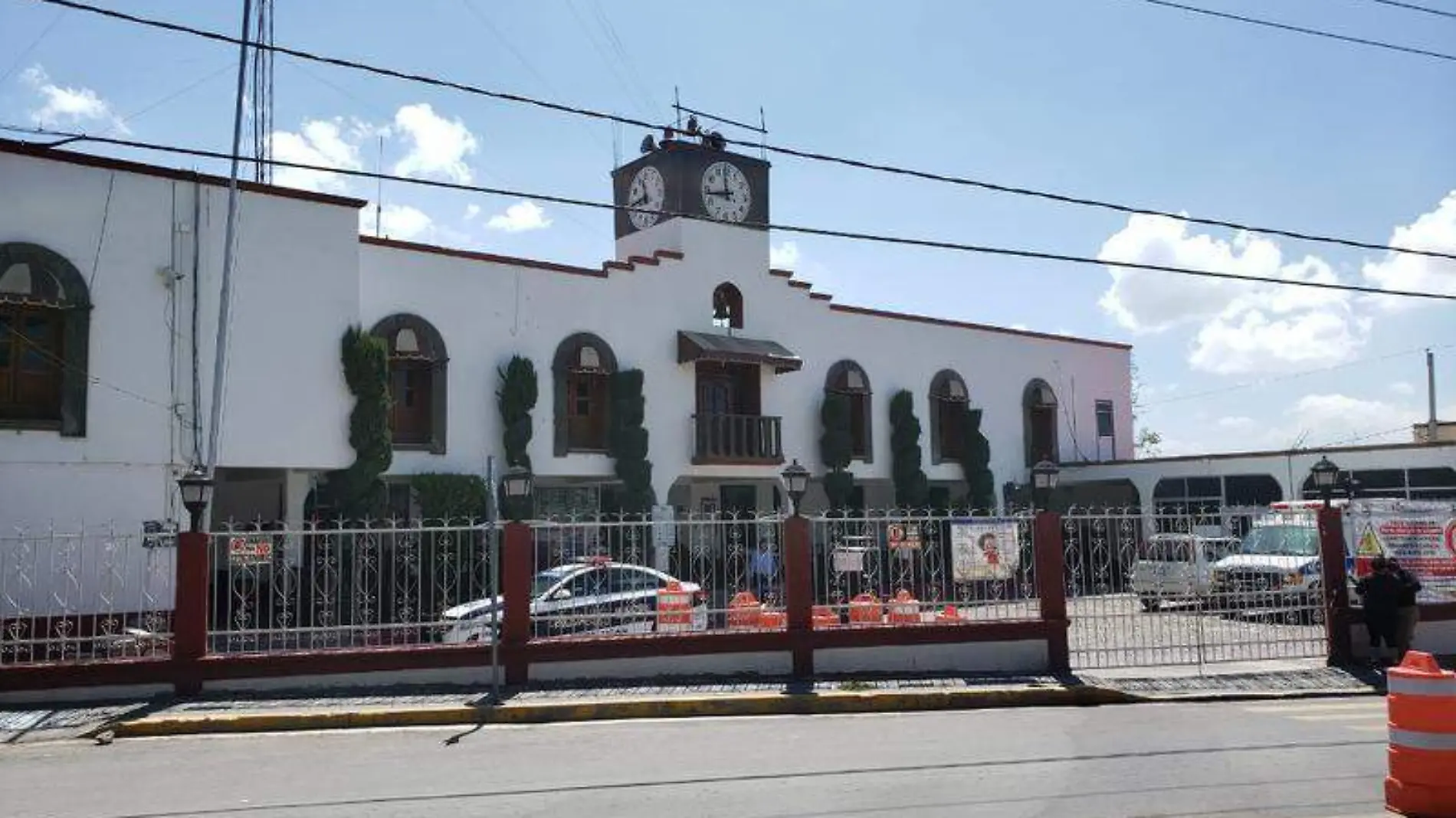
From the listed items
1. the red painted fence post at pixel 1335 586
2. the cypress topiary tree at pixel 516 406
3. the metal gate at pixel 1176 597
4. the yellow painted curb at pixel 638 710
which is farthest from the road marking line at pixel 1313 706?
the cypress topiary tree at pixel 516 406

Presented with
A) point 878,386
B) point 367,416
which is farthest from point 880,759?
point 878,386

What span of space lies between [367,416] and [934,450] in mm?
15980

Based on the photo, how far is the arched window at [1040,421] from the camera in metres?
33.3

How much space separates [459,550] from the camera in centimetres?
1373

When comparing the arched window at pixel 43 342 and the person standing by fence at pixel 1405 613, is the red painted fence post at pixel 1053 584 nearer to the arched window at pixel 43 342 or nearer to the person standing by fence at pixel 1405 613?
the person standing by fence at pixel 1405 613

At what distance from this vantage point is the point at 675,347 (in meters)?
26.5

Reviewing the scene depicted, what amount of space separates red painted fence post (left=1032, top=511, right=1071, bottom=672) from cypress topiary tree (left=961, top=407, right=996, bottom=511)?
1730cm

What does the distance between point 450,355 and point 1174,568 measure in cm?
1393

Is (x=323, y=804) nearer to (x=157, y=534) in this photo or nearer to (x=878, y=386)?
(x=157, y=534)

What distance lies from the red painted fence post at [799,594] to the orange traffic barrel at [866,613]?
602 mm

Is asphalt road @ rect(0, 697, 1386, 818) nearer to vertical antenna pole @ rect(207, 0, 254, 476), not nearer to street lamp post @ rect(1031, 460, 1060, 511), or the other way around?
street lamp post @ rect(1031, 460, 1060, 511)

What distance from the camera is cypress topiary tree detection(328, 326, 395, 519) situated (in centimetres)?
2061

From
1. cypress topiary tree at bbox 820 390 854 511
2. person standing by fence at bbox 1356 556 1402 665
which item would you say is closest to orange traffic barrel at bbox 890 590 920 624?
person standing by fence at bbox 1356 556 1402 665

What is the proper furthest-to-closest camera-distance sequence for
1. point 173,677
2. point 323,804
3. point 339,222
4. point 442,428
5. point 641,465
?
point 641,465, point 442,428, point 339,222, point 173,677, point 323,804
